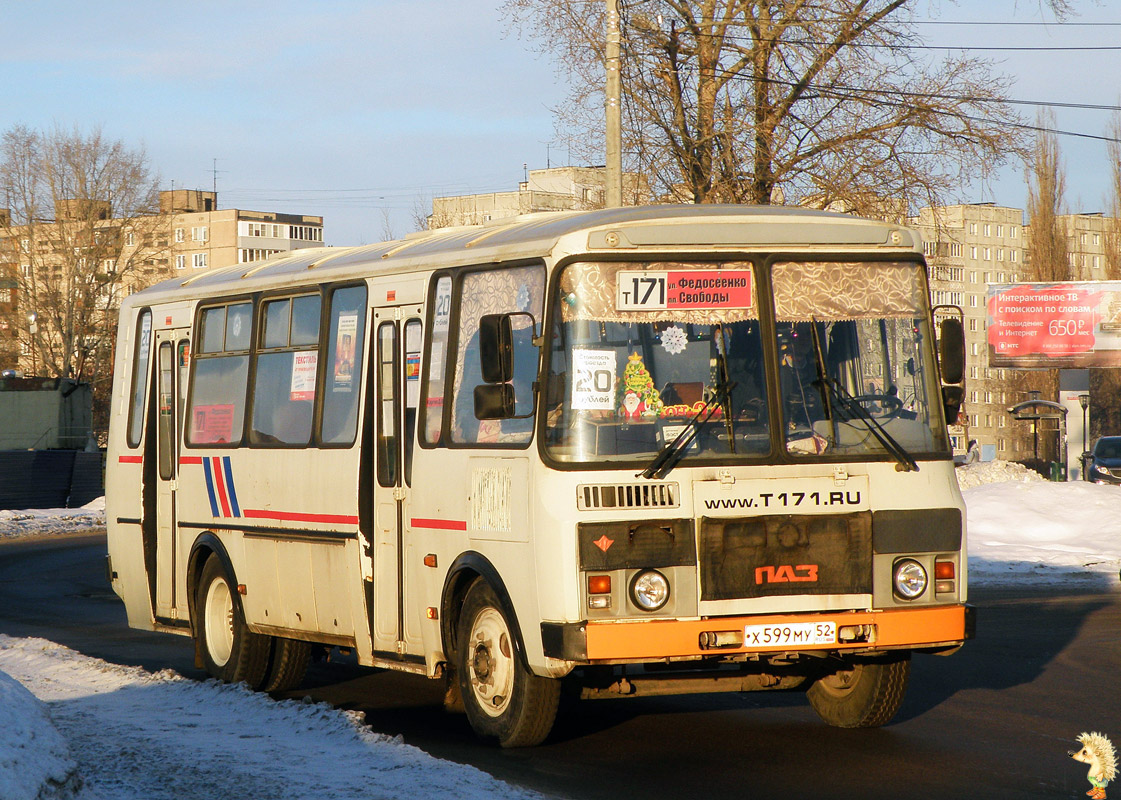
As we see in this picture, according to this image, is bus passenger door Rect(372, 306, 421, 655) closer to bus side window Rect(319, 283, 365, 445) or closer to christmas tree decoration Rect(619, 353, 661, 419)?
bus side window Rect(319, 283, 365, 445)

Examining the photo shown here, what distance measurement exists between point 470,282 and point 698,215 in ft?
4.62

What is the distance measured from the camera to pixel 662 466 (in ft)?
25.8

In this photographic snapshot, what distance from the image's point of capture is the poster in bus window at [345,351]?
10266 mm

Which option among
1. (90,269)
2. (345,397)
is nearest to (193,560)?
(345,397)

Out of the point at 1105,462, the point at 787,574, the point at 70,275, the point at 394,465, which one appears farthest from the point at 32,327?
the point at 787,574

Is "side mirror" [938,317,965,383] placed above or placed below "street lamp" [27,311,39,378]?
Answer: below

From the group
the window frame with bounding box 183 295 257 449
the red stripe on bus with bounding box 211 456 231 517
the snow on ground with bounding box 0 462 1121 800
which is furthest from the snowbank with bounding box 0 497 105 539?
the red stripe on bus with bounding box 211 456 231 517

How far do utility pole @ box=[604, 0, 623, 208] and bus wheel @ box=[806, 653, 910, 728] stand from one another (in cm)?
1170

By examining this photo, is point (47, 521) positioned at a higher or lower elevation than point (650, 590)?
lower

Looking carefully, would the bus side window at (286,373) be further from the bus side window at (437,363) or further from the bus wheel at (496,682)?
the bus wheel at (496,682)

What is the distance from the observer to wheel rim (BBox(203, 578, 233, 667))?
Result: 11.7 meters

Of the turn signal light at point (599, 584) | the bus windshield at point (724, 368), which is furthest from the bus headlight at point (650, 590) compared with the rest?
the bus windshield at point (724, 368)

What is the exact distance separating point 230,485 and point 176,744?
361 centimetres

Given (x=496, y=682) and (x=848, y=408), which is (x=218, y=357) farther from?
(x=848, y=408)
